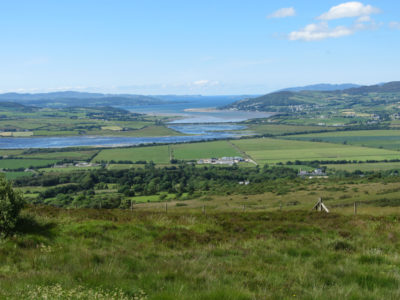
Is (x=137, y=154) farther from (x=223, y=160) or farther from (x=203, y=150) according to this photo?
(x=223, y=160)

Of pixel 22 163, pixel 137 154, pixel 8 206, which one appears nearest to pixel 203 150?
pixel 137 154

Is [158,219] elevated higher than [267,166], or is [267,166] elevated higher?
[158,219]

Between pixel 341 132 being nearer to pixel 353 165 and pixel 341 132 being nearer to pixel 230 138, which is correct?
pixel 230 138

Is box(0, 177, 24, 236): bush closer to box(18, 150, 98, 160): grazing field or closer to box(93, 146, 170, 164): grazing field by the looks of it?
box(93, 146, 170, 164): grazing field

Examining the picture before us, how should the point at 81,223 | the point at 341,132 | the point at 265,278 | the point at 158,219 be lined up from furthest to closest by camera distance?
1. the point at 341,132
2. the point at 158,219
3. the point at 81,223
4. the point at 265,278

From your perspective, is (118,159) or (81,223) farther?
(118,159)

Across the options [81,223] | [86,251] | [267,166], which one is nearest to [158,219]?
[81,223]
